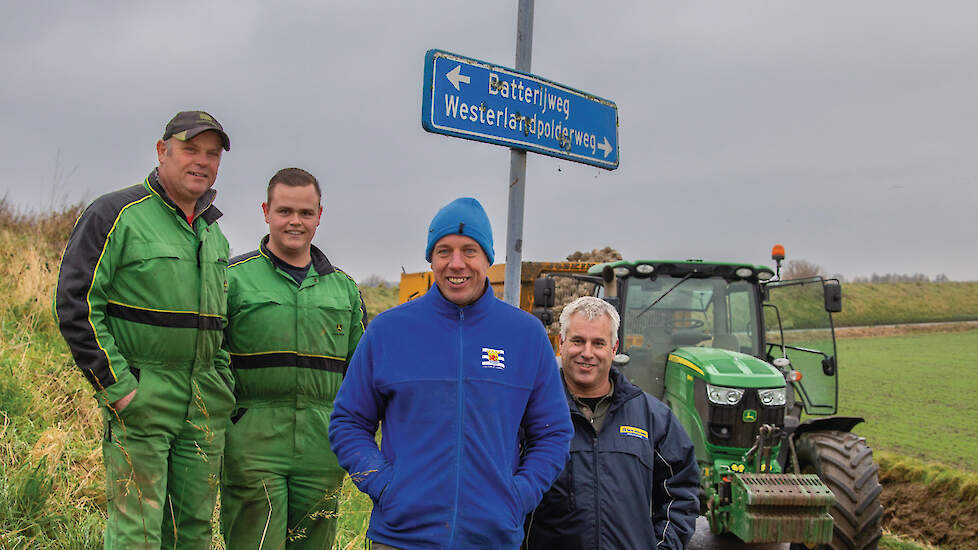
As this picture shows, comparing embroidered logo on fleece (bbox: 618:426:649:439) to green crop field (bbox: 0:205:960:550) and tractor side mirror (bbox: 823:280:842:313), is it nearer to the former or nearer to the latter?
green crop field (bbox: 0:205:960:550)

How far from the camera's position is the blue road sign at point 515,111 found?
A: 10.7 ft

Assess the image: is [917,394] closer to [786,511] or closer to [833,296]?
[833,296]

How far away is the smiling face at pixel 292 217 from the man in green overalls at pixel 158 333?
0.78 ft

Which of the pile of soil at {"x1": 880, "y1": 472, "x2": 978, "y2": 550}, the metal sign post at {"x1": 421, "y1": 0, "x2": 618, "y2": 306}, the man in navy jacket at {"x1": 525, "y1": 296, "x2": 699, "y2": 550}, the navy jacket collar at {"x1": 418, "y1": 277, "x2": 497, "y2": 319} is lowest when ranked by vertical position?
the pile of soil at {"x1": 880, "y1": 472, "x2": 978, "y2": 550}

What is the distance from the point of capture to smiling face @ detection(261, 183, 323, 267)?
2.74 meters

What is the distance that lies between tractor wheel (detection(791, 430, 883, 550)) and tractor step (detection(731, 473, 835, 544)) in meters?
0.70

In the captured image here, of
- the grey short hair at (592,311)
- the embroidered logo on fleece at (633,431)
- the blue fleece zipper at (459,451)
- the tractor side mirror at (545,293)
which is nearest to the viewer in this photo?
the blue fleece zipper at (459,451)

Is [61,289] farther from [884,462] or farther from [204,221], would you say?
[884,462]

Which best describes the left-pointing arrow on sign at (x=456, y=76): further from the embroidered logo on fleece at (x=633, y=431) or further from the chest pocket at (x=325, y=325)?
the embroidered logo on fleece at (x=633, y=431)

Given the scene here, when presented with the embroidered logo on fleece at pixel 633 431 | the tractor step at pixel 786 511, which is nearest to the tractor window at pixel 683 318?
the tractor step at pixel 786 511

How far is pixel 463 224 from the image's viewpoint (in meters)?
2.07

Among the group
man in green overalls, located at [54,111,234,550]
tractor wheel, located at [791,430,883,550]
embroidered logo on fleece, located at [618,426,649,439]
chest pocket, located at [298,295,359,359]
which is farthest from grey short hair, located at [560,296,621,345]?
tractor wheel, located at [791,430,883,550]

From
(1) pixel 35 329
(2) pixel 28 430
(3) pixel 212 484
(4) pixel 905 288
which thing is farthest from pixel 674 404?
(4) pixel 905 288

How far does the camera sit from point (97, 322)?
2.24 metres
